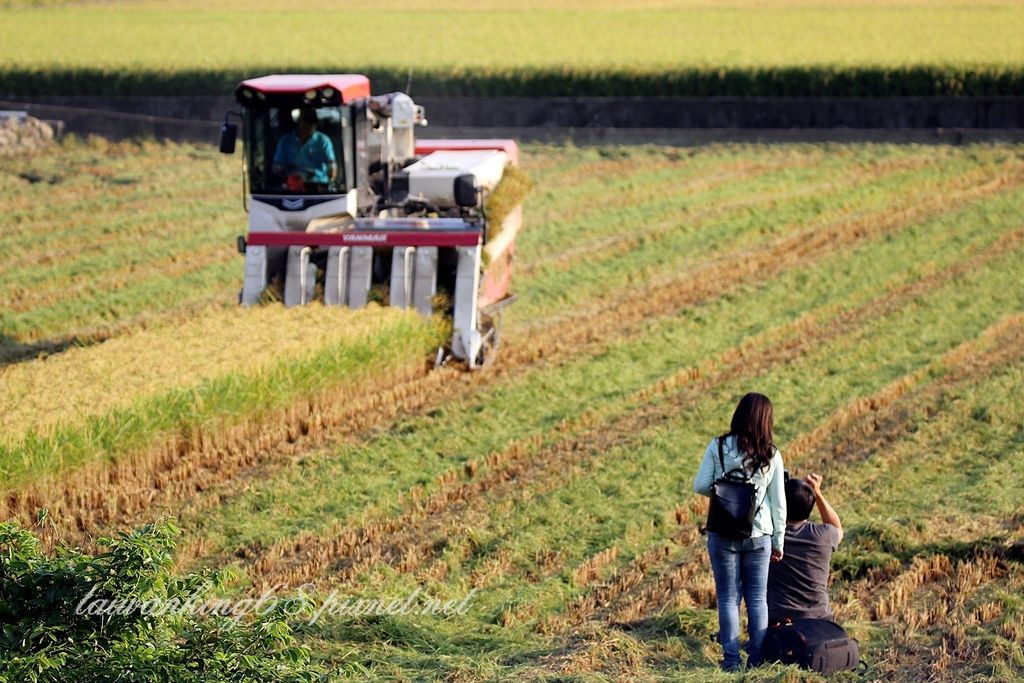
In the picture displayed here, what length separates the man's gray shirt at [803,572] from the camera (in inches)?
290

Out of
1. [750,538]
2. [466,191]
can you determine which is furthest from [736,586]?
[466,191]

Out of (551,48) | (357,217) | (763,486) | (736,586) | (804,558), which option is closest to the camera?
(763,486)

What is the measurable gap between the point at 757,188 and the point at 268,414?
13.5m

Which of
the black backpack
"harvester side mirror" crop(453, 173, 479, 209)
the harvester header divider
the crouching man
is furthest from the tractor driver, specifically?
the black backpack

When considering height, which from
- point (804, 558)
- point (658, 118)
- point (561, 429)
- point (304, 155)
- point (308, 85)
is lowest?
point (561, 429)

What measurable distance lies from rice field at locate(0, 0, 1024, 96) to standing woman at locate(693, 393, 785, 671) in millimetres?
21325

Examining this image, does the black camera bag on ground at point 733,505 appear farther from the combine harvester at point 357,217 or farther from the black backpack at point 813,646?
the combine harvester at point 357,217

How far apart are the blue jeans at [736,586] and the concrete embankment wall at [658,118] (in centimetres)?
2144

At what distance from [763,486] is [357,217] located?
→ 8.49m

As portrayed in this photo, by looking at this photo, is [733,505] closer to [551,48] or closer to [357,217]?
[357,217]

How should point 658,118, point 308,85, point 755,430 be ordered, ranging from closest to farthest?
1. point 755,430
2. point 308,85
3. point 658,118

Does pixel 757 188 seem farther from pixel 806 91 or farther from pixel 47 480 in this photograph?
pixel 47 480

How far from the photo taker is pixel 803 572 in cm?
739

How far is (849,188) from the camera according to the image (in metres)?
23.3
